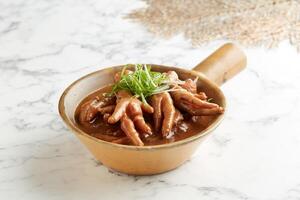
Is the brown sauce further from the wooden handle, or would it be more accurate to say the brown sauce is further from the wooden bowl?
the wooden handle

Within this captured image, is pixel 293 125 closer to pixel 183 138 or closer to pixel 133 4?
pixel 183 138

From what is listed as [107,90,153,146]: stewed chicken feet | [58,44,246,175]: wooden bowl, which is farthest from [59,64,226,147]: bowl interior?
[107,90,153,146]: stewed chicken feet

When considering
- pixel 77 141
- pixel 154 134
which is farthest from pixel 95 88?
pixel 154 134

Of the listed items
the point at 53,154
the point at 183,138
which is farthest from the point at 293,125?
the point at 53,154

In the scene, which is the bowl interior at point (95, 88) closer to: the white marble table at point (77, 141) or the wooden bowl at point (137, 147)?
the wooden bowl at point (137, 147)

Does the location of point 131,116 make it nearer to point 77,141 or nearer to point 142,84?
point 142,84

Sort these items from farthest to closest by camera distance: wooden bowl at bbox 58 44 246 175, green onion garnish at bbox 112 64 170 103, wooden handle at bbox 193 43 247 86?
1. wooden handle at bbox 193 43 247 86
2. green onion garnish at bbox 112 64 170 103
3. wooden bowl at bbox 58 44 246 175

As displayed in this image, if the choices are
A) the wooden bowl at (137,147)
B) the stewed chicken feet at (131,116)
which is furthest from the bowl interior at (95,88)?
the stewed chicken feet at (131,116)
